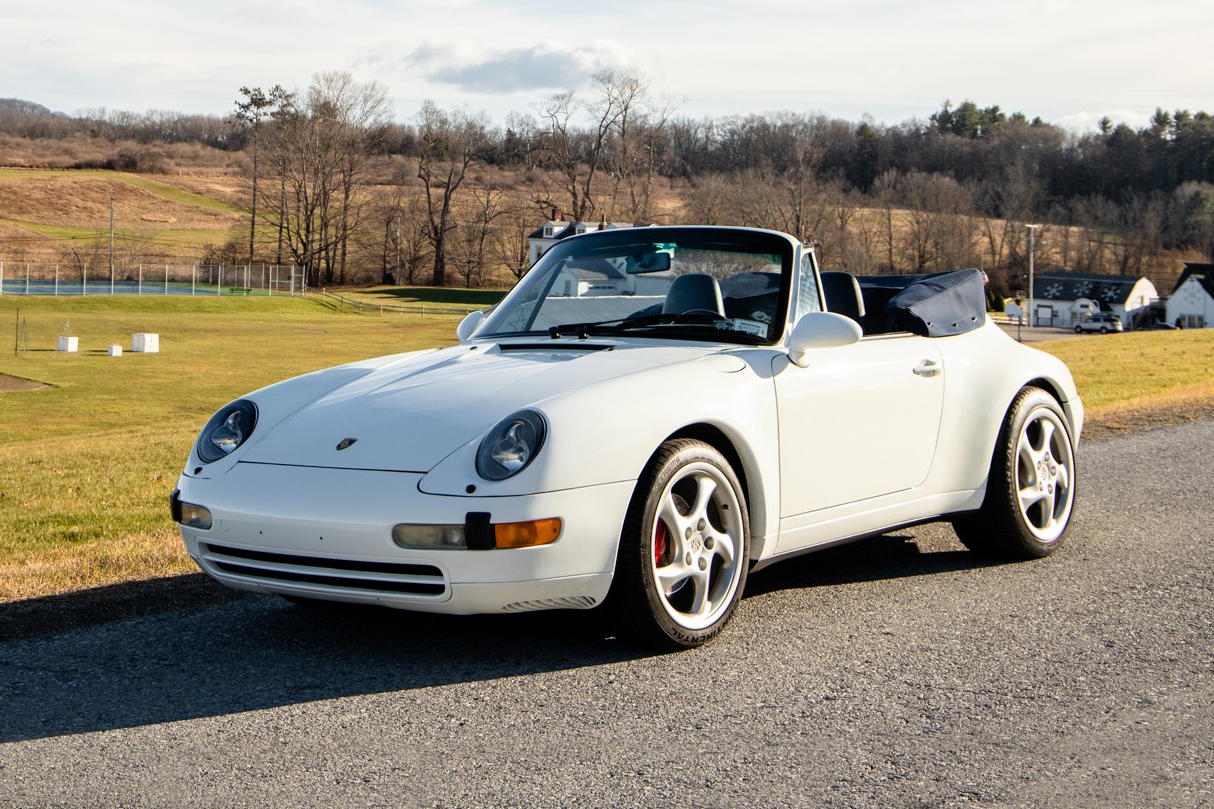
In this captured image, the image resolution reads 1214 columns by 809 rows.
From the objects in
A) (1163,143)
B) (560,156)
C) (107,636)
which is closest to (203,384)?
(107,636)

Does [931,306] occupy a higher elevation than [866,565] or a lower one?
higher

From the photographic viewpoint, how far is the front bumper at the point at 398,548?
381cm

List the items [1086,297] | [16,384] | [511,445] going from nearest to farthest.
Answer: [511,445], [16,384], [1086,297]

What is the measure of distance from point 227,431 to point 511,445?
4.12ft

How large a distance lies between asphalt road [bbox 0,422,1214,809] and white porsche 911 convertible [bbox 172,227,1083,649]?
0.30 meters

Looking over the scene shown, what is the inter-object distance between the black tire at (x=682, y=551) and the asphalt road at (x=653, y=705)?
0.43 ft

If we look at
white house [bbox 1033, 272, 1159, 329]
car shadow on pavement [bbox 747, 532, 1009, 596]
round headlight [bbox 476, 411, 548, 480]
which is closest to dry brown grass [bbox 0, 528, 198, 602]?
round headlight [bbox 476, 411, 548, 480]

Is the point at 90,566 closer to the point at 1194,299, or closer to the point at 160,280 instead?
the point at 160,280

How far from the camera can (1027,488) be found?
581 cm

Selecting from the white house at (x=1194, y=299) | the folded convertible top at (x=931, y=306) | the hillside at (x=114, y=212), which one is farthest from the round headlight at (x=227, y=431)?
the hillside at (x=114, y=212)

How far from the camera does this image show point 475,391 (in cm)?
433

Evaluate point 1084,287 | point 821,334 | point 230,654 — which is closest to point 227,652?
point 230,654

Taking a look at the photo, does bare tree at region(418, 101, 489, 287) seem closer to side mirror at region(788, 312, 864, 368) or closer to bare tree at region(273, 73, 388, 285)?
bare tree at region(273, 73, 388, 285)

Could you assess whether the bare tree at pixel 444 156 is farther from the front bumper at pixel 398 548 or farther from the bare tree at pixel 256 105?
the front bumper at pixel 398 548
